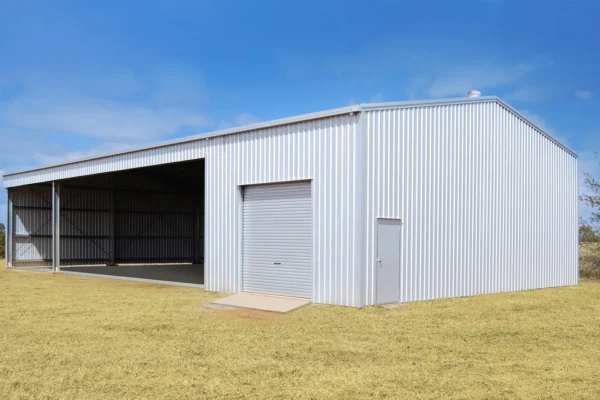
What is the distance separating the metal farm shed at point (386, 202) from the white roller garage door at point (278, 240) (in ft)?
0.12

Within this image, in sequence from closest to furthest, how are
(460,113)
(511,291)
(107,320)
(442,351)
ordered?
(442,351)
(107,320)
(460,113)
(511,291)

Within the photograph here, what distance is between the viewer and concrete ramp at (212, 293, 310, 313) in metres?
12.4

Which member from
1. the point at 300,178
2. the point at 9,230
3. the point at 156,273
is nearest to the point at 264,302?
the point at 300,178

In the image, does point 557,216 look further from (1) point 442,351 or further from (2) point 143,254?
(2) point 143,254

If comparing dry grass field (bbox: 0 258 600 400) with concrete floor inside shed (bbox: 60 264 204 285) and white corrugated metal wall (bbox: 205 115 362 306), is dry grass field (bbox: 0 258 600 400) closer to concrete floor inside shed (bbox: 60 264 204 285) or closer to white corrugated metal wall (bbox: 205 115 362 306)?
white corrugated metal wall (bbox: 205 115 362 306)

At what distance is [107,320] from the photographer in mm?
11242

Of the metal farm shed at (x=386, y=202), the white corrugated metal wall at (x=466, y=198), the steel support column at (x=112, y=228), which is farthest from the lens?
the steel support column at (x=112, y=228)

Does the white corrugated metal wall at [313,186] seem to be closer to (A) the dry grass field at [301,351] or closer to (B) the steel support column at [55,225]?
(A) the dry grass field at [301,351]

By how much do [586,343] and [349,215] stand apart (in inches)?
218

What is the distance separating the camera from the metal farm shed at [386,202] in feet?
41.7

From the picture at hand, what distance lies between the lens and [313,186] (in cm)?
1331

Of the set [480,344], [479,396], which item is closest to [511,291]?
[480,344]

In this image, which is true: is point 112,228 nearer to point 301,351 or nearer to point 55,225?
point 55,225

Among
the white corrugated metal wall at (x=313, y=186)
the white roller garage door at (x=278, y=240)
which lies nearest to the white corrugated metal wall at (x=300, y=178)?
the white corrugated metal wall at (x=313, y=186)
